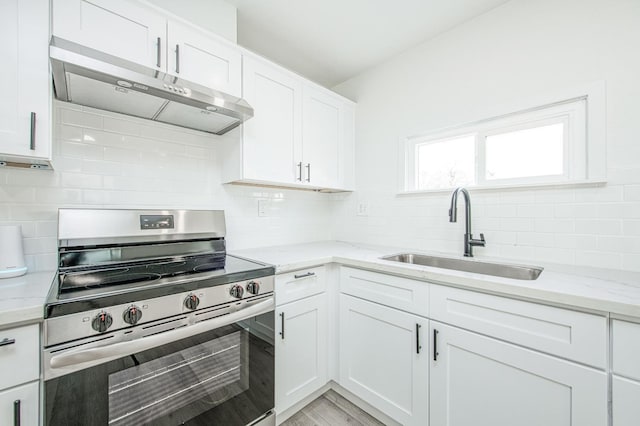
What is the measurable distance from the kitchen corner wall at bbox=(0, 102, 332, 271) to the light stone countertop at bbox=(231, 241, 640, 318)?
0.54 meters

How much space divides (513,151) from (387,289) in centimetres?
118

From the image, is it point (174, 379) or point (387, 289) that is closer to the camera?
point (174, 379)

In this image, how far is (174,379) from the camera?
3.61 feet

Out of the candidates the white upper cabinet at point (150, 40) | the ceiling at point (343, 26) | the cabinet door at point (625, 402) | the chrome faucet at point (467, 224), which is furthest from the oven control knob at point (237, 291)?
the ceiling at point (343, 26)

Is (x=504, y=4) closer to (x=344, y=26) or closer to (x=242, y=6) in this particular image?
(x=344, y=26)

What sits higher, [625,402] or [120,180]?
[120,180]

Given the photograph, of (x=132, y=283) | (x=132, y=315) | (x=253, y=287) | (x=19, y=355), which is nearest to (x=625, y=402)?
(x=253, y=287)

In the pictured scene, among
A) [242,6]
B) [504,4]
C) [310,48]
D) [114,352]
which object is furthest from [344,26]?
[114,352]

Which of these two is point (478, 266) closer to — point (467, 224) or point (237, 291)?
point (467, 224)

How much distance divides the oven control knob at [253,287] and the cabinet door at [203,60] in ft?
3.65

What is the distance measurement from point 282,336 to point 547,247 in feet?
5.12

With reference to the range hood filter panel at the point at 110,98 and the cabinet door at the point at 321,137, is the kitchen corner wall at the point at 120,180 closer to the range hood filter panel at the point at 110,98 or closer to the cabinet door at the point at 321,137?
the range hood filter panel at the point at 110,98

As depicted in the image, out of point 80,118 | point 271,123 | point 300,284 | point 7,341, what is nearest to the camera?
point 7,341

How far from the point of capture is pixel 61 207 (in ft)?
4.48
